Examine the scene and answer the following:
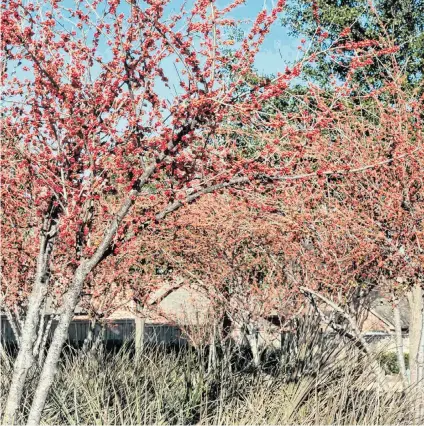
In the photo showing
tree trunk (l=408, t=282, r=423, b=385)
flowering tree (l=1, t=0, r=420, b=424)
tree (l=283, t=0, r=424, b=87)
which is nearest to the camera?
flowering tree (l=1, t=0, r=420, b=424)

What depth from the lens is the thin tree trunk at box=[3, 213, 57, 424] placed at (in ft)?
20.1

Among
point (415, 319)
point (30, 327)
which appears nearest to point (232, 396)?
point (30, 327)

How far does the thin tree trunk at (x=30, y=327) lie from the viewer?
614 centimetres

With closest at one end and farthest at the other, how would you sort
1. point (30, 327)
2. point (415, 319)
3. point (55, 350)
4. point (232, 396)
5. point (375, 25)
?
1. point (55, 350)
2. point (30, 327)
3. point (232, 396)
4. point (415, 319)
5. point (375, 25)

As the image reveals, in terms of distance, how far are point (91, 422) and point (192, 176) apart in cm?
281

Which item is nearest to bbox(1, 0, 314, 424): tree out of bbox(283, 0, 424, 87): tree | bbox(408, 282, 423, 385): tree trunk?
bbox(408, 282, 423, 385): tree trunk

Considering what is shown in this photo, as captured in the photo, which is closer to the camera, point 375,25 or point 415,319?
point 415,319

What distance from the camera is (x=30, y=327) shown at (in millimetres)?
6578

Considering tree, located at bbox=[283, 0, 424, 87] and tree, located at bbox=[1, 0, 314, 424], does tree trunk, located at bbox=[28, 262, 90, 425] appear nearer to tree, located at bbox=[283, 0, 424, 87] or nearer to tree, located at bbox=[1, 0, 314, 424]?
tree, located at bbox=[1, 0, 314, 424]

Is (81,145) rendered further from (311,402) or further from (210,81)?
(311,402)

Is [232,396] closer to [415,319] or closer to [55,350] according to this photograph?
[55,350]

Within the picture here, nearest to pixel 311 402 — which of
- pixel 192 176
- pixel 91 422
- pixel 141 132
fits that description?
pixel 91 422

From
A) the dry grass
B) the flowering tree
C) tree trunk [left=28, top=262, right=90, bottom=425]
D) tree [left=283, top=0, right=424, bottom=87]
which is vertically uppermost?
tree [left=283, top=0, right=424, bottom=87]

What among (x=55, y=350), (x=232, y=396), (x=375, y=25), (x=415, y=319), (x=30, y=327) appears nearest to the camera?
(x=55, y=350)
